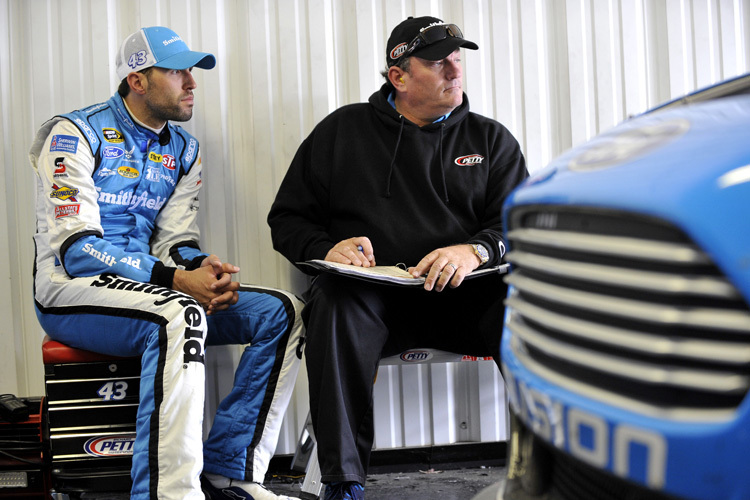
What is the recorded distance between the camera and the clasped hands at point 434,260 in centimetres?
183

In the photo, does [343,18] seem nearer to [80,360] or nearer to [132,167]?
[132,167]

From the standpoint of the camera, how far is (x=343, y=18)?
2537mm

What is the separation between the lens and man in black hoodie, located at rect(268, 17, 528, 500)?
1.87m

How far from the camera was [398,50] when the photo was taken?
2.30 metres

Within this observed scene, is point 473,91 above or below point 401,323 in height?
above

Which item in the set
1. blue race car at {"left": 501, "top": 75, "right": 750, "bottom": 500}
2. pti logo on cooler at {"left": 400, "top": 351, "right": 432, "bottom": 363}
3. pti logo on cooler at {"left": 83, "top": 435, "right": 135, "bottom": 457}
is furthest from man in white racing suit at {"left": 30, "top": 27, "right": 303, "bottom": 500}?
blue race car at {"left": 501, "top": 75, "right": 750, "bottom": 500}

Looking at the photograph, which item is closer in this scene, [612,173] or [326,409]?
[612,173]

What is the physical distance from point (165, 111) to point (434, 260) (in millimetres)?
1052

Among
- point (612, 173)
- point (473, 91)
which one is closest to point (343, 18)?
point (473, 91)

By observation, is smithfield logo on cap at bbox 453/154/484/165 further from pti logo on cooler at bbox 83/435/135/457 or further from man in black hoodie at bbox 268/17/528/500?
pti logo on cooler at bbox 83/435/135/457

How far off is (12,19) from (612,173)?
247cm

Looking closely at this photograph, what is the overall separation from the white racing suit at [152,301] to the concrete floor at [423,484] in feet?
1.37

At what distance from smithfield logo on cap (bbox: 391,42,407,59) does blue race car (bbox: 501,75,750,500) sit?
151 centimetres

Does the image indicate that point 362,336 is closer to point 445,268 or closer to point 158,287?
point 445,268
